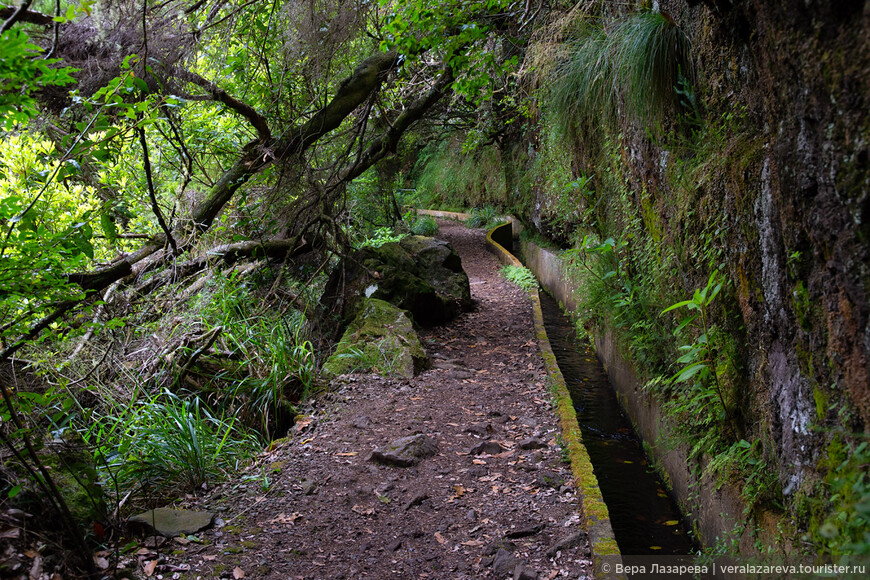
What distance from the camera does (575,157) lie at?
25.9ft

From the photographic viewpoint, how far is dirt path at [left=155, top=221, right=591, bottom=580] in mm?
3193

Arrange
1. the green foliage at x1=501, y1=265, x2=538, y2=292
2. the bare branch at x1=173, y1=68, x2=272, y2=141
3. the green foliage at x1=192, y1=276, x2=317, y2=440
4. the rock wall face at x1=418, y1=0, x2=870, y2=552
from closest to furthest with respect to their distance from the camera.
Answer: the rock wall face at x1=418, y1=0, x2=870, y2=552, the green foliage at x1=192, y1=276, x2=317, y2=440, the bare branch at x1=173, y1=68, x2=272, y2=141, the green foliage at x1=501, y1=265, x2=538, y2=292

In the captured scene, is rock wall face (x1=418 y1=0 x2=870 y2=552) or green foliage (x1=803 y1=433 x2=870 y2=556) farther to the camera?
rock wall face (x1=418 y1=0 x2=870 y2=552)

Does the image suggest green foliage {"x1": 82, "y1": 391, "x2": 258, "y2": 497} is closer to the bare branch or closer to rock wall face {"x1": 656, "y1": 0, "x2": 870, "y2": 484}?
the bare branch

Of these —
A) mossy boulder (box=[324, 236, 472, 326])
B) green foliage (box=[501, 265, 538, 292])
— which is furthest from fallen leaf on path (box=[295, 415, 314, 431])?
green foliage (box=[501, 265, 538, 292])

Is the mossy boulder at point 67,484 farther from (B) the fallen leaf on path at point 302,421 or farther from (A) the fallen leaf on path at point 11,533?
(B) the fallen leaf on path at point 302,421

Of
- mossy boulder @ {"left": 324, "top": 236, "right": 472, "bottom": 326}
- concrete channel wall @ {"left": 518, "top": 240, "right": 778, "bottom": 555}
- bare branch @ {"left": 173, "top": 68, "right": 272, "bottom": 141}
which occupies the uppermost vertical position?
bare branch @ {"left": 173, "top": 68, "right": 272, "bottom": 141}

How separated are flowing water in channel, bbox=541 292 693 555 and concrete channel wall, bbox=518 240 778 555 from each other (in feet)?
0.44

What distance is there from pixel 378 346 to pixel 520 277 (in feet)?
19.2

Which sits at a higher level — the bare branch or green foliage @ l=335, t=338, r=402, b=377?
the bare branch

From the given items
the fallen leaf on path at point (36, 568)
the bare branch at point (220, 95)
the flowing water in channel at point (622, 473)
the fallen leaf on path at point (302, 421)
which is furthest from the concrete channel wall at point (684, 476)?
the bare branch at point (220, 95)

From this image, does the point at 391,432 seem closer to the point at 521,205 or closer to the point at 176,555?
the point at 176,555

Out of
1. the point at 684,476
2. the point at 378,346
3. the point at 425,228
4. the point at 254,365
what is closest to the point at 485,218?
the point at 425,228

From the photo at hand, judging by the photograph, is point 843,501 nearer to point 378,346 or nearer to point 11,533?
point 11,533
